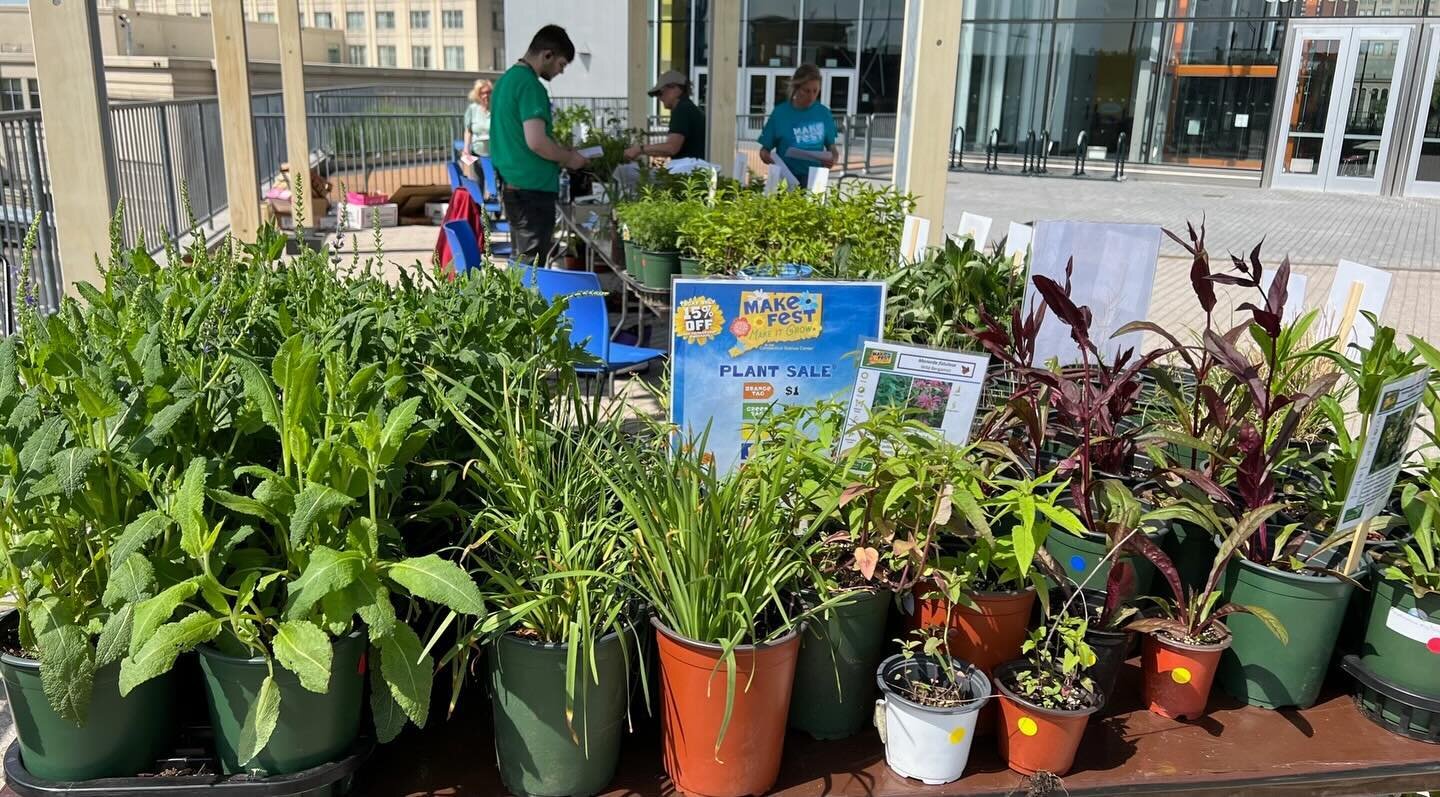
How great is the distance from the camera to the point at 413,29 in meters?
78.7

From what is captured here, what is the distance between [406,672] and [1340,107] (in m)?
20.1

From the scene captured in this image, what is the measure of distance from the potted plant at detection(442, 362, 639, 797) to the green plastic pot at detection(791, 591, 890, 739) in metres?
0.35

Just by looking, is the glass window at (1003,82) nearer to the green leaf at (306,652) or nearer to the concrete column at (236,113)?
the concrete column at (236,113)

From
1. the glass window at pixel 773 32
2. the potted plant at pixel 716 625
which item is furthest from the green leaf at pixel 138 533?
the glass window at pixel 773 32

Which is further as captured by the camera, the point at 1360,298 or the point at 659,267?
the point at 659,267

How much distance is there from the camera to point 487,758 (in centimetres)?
203

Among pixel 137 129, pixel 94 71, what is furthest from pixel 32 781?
pixel 137 129

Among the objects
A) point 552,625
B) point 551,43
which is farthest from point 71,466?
point 551,43

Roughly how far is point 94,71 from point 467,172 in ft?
22.2

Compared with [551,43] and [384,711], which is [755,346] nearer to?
[384,711]

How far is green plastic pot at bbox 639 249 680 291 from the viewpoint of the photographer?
4602 mm

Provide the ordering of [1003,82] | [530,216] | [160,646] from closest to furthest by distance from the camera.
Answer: [160,646], [530,216], [1003,82]

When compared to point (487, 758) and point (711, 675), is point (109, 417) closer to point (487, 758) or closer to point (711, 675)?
point (487, 758)

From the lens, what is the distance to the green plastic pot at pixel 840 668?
2018 millimetres
